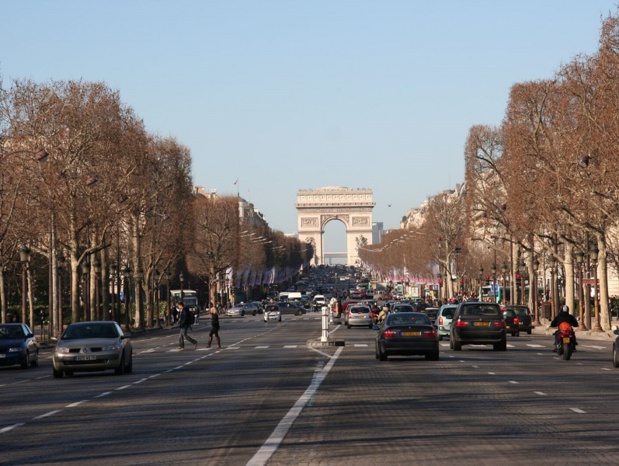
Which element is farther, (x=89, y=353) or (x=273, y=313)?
(x=273, y=313)

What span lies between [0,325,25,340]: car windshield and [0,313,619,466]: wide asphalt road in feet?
18.2

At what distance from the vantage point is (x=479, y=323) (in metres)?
42.8

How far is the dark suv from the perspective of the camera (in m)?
42.7

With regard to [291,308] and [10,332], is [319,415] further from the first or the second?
[291,308]

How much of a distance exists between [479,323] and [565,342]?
6.54m

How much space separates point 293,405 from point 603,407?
4.67 m

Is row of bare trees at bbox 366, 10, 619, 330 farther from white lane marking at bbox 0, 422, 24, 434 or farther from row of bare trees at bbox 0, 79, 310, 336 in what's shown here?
white lane marking at bbox 0, 422, 24, 434

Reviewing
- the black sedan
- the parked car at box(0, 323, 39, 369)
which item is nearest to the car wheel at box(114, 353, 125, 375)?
the parked car at box(0, 323, 39, 369)

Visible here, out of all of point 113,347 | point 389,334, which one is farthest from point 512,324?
point 113,347

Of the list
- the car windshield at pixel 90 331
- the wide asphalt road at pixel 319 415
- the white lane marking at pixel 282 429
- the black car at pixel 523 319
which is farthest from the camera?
the black car at pixel 523 319

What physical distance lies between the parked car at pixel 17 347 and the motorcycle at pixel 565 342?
608 inches

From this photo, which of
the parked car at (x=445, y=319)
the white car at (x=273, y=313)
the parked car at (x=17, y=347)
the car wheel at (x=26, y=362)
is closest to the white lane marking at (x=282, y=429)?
the parked car at (x=17, y=347)

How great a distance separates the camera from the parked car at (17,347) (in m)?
38.1

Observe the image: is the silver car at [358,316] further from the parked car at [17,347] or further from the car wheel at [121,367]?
the car wheel at [121,367]
